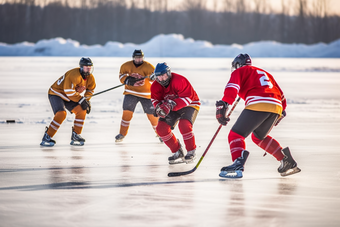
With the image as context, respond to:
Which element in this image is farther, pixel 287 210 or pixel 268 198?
pixel 268 198

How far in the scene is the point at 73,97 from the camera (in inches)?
219

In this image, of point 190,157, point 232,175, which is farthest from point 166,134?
point 232,175

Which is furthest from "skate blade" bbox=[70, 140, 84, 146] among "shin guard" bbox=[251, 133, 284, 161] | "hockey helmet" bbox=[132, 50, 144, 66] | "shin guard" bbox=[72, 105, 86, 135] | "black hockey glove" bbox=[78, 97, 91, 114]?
"shin guard" bbox=[251, 133, 284, 161]

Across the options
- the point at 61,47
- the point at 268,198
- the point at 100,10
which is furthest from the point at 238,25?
the point at 268,198

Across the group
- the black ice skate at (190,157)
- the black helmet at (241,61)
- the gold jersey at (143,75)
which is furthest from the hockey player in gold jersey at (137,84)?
the black helmet at (241,61)

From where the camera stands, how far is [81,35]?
153ft

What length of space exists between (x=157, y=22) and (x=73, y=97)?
44.9 m

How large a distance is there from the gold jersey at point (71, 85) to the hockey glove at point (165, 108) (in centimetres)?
158

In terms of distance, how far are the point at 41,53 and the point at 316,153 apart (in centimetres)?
3772

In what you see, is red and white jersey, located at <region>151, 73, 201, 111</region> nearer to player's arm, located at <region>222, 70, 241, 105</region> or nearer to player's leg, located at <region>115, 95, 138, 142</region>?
player's arm, located at <region>222, 70, 241, 105</region>

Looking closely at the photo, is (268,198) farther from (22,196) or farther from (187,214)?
(22,196)

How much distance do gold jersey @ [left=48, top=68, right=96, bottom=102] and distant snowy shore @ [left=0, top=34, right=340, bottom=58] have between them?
34145 mm

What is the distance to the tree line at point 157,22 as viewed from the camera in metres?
46.7

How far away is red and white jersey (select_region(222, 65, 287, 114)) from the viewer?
364 cm
